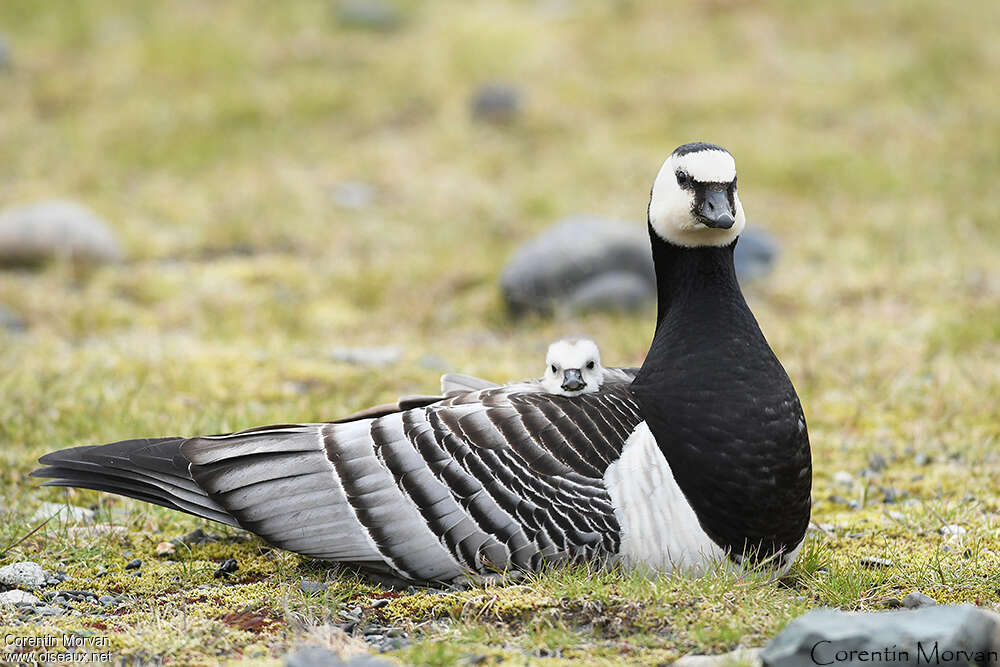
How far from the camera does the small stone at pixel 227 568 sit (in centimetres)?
540

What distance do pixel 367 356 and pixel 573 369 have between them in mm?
4102

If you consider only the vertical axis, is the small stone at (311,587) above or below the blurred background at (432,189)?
below

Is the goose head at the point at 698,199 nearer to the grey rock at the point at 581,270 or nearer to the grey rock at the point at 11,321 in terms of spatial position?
the grey rock at the point at 581,270

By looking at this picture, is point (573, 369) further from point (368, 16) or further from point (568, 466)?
point (368, 16)

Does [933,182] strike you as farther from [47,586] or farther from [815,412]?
[47,586]

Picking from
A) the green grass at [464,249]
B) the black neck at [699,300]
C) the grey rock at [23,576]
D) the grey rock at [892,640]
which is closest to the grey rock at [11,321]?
the green grass at [464,249]

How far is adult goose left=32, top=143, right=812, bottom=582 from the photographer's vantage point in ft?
15.7

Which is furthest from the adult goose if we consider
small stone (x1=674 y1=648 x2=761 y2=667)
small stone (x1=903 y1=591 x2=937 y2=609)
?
small stone (x1=674 y1=648 x2=761 y2=667)

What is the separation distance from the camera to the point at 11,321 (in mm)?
10289

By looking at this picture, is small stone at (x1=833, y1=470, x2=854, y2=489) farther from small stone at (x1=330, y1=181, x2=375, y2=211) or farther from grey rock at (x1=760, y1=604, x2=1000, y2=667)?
small stone at (x1=330, y1=181, x2=375, y2=211)

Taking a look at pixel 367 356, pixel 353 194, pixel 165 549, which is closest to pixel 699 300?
pixel 165 549

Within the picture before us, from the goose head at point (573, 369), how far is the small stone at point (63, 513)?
257cm

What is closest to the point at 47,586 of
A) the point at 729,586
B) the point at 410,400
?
the point at 410,400

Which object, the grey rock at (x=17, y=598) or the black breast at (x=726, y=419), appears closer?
the black breast at (x=726, y=419)
